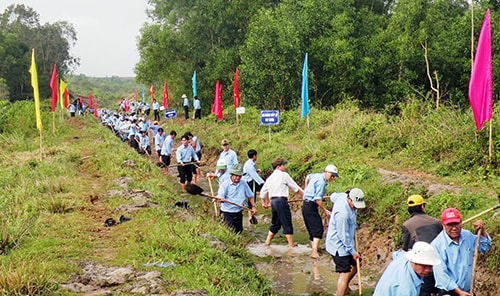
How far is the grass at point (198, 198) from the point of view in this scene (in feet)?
22.4

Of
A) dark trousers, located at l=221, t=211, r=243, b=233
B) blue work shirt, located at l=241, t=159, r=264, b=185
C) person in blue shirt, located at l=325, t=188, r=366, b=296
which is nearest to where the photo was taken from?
person in blue shirt, located at l=325, t=188, r=366, b=296

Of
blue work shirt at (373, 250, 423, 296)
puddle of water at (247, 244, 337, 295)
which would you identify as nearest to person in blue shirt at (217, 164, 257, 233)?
puddle of water at (247, 244, 337, 295)

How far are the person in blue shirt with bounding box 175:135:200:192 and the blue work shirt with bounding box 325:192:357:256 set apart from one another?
8211mm

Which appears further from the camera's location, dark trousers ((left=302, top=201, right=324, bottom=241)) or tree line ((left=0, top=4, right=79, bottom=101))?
tree line ((left=0, top=4, right=79, bottom=101))

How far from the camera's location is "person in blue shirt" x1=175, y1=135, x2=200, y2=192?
1470cm

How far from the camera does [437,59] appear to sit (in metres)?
28.6

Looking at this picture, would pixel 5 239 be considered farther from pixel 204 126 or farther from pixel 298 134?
pixel 204 126

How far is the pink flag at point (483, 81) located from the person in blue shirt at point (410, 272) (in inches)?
236

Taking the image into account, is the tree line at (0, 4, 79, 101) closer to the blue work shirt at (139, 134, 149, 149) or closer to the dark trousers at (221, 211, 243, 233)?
the blue work shirt at (139, 134, 149, 149)

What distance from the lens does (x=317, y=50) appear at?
88.4 feet

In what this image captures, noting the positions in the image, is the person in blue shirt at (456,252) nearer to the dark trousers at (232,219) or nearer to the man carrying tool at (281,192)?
the man carrying tool at (281,192)

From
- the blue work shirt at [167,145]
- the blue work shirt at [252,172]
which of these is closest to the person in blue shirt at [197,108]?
the blue work shirt at [167,145]

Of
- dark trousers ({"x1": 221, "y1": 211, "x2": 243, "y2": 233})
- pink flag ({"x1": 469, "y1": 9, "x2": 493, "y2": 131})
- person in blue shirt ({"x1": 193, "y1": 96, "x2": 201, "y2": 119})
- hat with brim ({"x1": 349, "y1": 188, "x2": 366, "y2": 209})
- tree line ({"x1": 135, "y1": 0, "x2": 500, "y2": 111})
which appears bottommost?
dark trousers ({"x1": 221, "y1": 211, "x2": 243, "y2": 233})

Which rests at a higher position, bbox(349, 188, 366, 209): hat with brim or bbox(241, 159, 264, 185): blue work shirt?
bbox(349, 188, 366, 209): hat with brim
